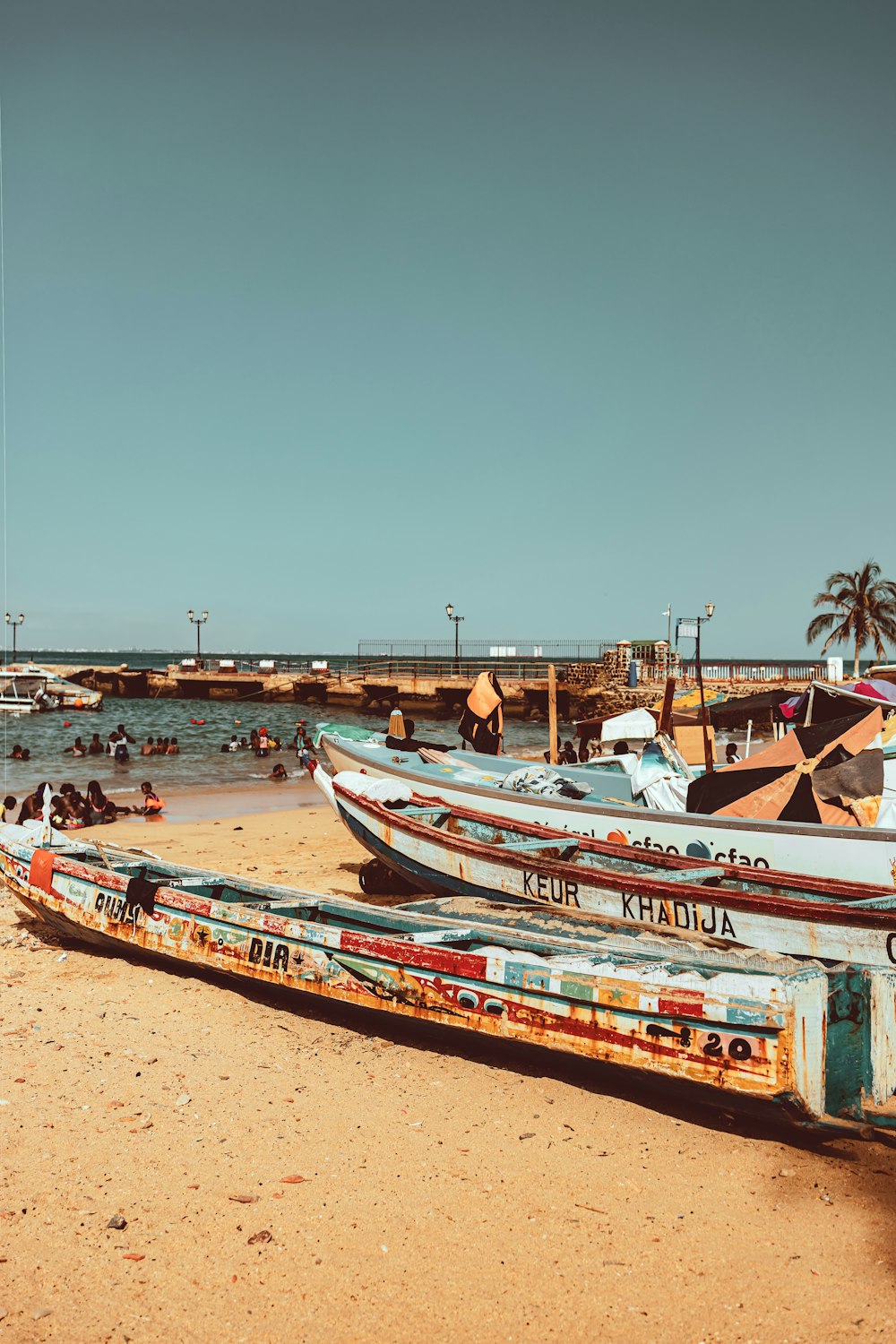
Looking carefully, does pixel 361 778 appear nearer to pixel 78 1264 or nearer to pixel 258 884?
pixel 258 884

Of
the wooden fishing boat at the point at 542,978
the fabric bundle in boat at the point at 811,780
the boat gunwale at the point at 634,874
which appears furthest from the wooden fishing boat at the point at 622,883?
the fabric bundle in boat at the point at 811,780

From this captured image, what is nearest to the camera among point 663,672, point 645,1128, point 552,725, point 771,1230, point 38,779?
point 771,1230

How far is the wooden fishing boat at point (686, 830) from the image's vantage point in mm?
8000

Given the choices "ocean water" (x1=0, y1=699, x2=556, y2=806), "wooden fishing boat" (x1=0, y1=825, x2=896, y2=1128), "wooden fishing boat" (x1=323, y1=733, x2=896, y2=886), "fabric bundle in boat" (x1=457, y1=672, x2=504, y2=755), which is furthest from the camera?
"ocean water" (x1=0, y1=699, x2=556, y2=806)

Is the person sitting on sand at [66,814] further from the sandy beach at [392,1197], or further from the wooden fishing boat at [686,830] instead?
the sandy beach at [392,1197]

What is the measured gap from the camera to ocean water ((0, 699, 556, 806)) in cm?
2616

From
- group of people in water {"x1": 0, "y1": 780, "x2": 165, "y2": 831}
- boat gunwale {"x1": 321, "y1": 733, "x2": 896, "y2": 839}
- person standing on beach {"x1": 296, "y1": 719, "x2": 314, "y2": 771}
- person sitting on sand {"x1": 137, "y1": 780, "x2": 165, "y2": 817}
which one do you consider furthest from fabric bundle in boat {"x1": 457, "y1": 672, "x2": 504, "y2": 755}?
person standing on beach {"x1": 296, "y1": 719, "x2": 314, "y2": 771}

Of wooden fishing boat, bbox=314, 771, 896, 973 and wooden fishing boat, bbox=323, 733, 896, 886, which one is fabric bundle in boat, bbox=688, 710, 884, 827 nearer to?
wooden fishing boat, bbox=323, 733, 896, 886

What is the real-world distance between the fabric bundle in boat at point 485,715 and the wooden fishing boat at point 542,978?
8206 mm

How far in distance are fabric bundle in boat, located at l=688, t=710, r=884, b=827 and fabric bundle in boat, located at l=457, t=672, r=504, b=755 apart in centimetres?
633

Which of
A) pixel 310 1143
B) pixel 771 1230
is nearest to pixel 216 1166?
pixel 310 1143

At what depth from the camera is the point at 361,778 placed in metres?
10.7

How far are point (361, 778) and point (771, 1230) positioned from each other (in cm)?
719

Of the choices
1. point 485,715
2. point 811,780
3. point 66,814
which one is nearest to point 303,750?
point 66,814
